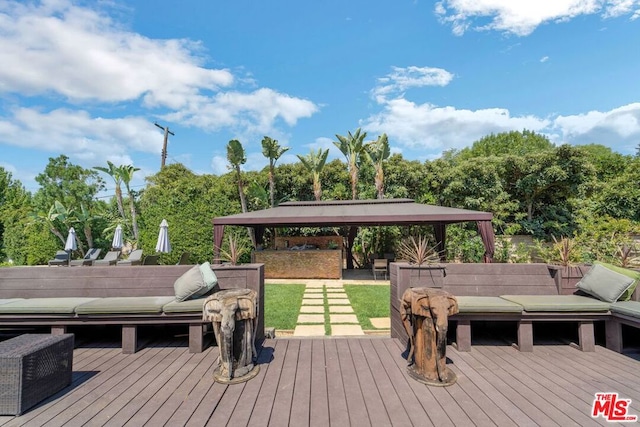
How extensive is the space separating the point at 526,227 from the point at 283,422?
16.1m

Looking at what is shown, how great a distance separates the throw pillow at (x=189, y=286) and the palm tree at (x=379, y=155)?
12543mm

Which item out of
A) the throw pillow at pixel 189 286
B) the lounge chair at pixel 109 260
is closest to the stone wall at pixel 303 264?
the lounge chair at pixel 109 260

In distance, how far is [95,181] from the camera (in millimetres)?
20656

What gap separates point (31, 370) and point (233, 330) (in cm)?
147

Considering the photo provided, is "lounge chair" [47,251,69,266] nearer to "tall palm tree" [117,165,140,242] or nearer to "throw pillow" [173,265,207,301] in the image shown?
"tall palm tree" [117,165,140,242]

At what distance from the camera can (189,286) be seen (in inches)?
133

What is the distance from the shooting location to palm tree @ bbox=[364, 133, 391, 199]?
1485 cm

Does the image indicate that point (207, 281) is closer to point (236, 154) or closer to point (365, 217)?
point (365, 217)

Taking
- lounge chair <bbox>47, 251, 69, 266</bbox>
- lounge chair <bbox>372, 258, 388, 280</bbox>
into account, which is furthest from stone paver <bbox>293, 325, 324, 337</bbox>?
lounge chair <bbox>47, 251, 69, 266</bbox>

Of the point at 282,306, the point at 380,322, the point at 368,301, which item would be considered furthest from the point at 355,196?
the point at 380,322

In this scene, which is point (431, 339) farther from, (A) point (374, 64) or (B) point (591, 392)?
(A) point (374, 64)

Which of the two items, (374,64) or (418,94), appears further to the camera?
(418,94)

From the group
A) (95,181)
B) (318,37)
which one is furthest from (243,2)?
(95,181)

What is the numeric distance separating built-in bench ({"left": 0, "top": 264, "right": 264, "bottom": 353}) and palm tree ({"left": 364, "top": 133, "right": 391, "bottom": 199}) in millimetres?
12065
